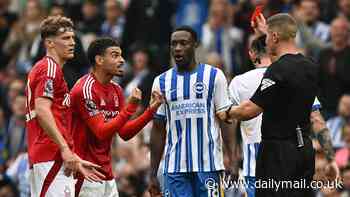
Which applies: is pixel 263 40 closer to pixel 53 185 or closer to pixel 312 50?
pixel 53 185

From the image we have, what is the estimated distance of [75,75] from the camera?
14.0m

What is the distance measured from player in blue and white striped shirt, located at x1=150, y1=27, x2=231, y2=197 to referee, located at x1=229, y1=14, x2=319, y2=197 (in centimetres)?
78

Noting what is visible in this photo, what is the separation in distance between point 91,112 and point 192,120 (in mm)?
1129

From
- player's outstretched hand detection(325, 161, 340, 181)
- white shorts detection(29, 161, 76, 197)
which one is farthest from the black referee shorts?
white shorts detection(29, 161, 76, 197)

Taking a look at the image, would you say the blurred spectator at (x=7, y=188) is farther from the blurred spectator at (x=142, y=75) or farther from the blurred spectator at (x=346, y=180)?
the blurred spectator at (x=346, y=180)

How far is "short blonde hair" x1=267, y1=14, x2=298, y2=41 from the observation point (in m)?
11.8

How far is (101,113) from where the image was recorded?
12.3m

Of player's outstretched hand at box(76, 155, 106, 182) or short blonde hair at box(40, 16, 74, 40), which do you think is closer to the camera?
player's outstretched hand at box(76, 155, 106, 182)

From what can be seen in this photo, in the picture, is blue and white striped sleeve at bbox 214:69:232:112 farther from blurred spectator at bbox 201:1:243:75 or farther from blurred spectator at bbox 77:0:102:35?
blurred spectator at bbox 77:0:102:35

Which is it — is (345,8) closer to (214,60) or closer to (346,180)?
(214,60)

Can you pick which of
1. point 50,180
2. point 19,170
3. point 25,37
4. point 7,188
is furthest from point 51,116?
point 25,37

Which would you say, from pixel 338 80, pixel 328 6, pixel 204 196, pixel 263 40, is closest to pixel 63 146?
pixel 204 196

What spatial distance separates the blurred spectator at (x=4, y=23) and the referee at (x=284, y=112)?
10.8 meters

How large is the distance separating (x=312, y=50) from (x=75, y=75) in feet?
17.2
